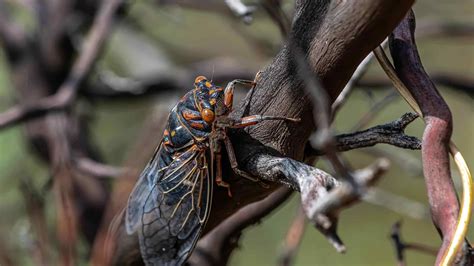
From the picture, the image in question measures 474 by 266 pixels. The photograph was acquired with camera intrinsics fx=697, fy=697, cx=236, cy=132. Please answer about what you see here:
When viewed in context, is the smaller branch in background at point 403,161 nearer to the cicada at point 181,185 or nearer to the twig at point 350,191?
the cicada at point 181,185

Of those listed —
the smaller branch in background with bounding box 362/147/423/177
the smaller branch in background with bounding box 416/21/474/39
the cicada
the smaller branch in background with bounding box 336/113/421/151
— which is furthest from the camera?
the smaller branch in background with bounding box 416/21/474/39

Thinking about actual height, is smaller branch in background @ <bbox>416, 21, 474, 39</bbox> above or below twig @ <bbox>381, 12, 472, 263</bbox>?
below

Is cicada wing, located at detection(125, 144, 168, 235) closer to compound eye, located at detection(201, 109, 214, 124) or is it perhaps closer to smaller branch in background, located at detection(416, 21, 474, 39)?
compound eye, located at detection(201, 109, 214, 124)

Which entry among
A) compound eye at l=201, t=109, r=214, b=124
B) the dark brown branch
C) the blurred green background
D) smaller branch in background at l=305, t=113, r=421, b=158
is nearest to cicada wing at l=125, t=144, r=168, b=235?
compound eye at l=201, t=109, r=214, b=124

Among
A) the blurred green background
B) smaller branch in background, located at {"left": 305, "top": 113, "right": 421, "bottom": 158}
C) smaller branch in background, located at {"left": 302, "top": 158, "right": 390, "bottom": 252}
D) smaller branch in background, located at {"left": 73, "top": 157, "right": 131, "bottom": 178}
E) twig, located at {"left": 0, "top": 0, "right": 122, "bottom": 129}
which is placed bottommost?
the blurred green background

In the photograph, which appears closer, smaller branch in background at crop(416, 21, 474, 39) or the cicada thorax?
the cicada thorax

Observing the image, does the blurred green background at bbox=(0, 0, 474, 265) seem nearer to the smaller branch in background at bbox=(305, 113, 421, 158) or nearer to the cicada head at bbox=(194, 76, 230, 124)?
the cicada head at bbox=(194, 76, 230, 124)

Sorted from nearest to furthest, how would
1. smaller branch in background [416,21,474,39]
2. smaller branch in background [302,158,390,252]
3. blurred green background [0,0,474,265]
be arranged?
smaller branch in background [302,158,390,252], smaller branch in background [416,21,474,39], blurred green background [0,0,474,265]
